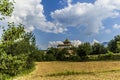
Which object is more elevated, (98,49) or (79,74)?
(98,49)

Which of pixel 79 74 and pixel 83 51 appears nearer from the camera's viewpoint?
pixel 79 74

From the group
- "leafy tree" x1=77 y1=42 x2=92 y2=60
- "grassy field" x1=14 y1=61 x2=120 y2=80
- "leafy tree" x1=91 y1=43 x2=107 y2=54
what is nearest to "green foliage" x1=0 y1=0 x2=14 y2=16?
"grassy field" x1=14 y1=61 x2=120 y2=80

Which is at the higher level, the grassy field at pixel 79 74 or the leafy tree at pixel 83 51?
the leafy tree at pixel 83 51

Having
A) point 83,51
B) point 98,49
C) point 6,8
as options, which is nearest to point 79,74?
point 6,8

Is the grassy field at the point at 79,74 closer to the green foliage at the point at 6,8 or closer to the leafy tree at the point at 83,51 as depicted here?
the green foliage at the point at 6,8

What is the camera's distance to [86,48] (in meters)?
129

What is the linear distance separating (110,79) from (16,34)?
23.4 m

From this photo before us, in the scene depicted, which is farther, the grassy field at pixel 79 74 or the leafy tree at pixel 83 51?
the leafy tree at pixel 83 51

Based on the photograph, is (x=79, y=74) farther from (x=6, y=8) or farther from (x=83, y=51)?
(x=83, y=51)

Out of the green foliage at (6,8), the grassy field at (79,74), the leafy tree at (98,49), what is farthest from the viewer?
the leafy tree at (98,49)

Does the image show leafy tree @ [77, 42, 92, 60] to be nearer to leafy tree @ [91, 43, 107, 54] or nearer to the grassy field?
leafy tree @ [91, 43, 107, 54]

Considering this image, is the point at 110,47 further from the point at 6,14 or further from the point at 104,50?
the point at 6,14

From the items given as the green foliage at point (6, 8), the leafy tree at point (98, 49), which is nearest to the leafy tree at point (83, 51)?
the leafy tree at point (98, 49)

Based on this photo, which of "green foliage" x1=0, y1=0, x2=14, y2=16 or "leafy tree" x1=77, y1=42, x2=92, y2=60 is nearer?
"green foliage" x1=0, y1=0, x2=14, y2=16
